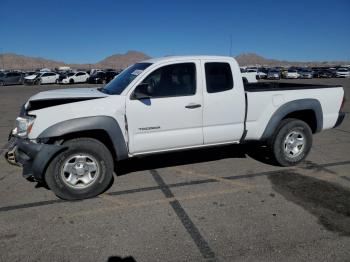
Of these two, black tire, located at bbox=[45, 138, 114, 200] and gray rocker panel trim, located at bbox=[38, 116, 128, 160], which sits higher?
gray rocker panel trim, located at bbox=[38, 116, 128, 160]

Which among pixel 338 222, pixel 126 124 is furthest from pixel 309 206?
pixel 126 124

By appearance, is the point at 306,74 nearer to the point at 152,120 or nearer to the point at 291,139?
the point at 291,139

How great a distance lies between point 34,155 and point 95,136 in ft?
2.90

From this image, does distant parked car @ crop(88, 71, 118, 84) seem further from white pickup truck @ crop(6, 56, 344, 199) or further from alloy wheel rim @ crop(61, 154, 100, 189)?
alloy wheel rim @ crop(61, 154, 100, 189)

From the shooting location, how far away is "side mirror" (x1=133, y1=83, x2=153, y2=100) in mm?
5004

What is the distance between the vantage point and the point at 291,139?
6.26m

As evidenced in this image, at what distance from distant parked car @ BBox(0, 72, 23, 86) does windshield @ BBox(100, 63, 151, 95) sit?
120 feet

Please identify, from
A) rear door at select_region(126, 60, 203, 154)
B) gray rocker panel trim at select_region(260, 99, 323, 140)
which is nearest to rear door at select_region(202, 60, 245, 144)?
rear door at select_region(126, 60, 203, 154)

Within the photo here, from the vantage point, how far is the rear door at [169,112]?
5039 mm

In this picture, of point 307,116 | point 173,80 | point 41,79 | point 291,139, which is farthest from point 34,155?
point 41,79

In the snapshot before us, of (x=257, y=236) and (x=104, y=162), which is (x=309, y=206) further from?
(x=104, y=162)

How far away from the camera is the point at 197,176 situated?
227 inches

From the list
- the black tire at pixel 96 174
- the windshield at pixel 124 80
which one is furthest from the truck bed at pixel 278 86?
the black tire at pixel 96 174

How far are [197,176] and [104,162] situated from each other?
161cm
